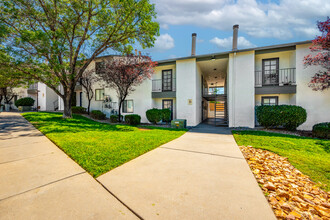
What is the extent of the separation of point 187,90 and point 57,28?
11423mm

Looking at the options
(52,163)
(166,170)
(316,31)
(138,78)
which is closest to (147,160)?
(166,170)

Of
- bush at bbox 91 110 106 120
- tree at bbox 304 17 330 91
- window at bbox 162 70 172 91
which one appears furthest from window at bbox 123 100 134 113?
tree at bbox 304 17 330 91

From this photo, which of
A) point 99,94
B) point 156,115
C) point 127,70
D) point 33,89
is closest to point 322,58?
point 156,115

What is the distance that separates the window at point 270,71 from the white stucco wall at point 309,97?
1262mm

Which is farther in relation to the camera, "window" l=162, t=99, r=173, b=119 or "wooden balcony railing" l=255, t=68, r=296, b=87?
"window" l=162, t=99, r=173, b=119

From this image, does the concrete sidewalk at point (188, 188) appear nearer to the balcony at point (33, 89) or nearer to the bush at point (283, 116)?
the bush at point (283, 116)

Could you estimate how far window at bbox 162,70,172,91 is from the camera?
13.6m

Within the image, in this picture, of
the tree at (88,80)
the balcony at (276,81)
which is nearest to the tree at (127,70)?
the tree at (88,80)

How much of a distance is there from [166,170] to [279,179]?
7.29 feet

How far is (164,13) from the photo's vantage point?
11.3 m

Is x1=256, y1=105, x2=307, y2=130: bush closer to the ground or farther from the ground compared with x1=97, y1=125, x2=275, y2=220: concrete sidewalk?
farther from the ground

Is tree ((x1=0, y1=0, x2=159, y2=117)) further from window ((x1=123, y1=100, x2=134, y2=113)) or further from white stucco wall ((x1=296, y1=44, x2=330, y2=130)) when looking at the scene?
white stucco wall ((x1=296, y1=44, x2=330, y2=130))

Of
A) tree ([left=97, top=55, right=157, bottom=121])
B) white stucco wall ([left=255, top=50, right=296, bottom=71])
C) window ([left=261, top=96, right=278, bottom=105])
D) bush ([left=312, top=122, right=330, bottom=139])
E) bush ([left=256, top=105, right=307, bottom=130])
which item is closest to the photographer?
bush ([left=312, top=122, right=330, bottom=139])

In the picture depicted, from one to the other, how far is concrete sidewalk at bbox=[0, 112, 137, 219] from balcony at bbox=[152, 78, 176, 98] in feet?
32.7
